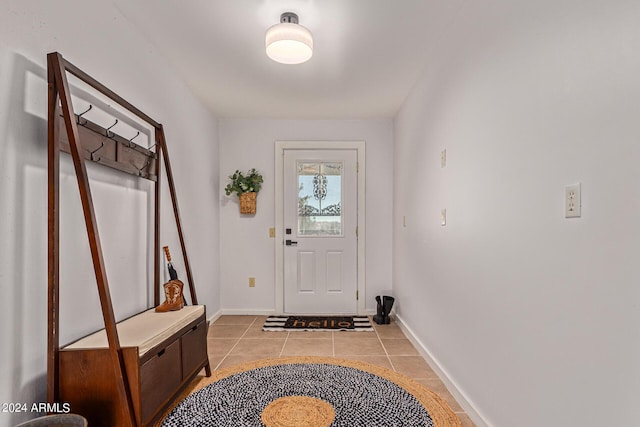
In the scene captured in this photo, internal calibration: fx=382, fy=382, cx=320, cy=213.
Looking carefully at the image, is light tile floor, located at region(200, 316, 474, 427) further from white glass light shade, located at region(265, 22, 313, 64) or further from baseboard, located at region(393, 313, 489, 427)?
white glass light shade, located at region(265, 22, 313, 64)

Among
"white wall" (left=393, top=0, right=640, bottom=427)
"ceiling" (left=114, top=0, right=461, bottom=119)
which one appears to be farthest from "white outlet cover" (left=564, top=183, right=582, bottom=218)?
"ceiling" (left=114, top=0, right=461, bottom=119)

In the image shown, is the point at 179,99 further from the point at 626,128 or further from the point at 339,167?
the point at 626,128

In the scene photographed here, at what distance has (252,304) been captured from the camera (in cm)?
459

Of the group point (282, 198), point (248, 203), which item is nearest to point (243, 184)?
point (248, 203)

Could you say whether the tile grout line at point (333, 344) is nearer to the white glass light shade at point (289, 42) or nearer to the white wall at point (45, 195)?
the white wall at point (45, 195)

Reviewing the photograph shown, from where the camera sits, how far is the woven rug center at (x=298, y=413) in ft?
6.64

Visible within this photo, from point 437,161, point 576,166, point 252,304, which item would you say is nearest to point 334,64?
point 437,161

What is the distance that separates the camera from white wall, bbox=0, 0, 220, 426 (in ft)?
4.84

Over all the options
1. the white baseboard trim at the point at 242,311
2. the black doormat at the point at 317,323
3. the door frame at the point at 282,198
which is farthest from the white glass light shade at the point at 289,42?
the white baseboard trim at the point at 242,311

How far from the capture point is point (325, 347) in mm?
3324

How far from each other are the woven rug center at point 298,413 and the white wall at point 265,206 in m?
2.37

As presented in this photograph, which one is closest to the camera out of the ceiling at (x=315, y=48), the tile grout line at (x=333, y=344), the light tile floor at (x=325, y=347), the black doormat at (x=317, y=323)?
the ceiling at (x=315, y=48)

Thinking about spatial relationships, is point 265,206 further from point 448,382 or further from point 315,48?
point 448,382

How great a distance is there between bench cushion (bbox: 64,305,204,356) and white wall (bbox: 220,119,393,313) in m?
2.06
